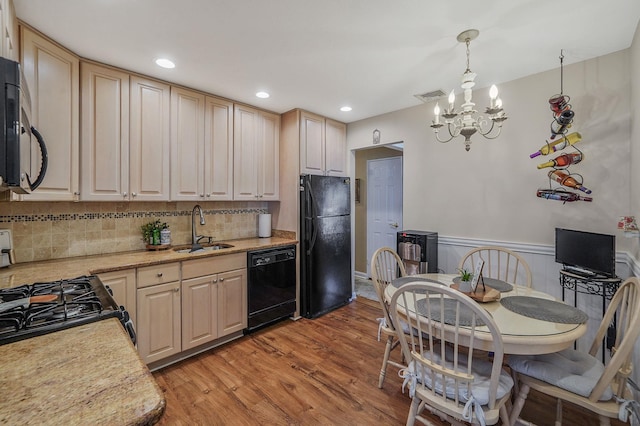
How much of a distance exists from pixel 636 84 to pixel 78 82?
3933 mm

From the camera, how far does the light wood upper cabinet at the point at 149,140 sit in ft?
8.18

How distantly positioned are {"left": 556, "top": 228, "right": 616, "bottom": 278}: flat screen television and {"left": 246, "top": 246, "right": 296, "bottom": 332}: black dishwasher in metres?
Result: 2.45

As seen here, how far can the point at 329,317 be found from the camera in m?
3.49

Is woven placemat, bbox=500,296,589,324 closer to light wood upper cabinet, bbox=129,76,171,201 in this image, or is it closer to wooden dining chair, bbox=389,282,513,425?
wooden dining chair, bbox=389,282,513,425

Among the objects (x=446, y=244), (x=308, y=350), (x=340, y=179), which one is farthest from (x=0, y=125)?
(x=446, y=244)

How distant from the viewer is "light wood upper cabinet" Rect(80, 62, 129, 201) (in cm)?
224

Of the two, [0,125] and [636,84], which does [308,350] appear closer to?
[0,125]

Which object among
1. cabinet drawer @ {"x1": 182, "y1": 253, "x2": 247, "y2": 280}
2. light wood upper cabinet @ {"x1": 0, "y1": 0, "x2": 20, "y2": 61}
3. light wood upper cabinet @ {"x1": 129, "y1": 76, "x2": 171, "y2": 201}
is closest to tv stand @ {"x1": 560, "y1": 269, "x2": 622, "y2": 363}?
cabinet drawer @ {"x1": 182, "y1": 253, "x2": 247, "y2": 280}

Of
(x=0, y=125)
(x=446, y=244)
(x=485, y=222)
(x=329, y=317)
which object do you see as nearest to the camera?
(x=0, y=125)

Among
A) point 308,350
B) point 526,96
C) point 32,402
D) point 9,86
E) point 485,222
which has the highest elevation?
point 526,96

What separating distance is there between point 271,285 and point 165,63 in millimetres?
2234

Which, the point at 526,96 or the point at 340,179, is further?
the point at 340,179

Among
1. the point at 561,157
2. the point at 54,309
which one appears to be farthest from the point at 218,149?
the point at 561,157

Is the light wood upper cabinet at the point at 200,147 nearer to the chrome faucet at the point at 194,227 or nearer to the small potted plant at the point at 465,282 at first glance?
the chrome faucet at the point at 194,227
